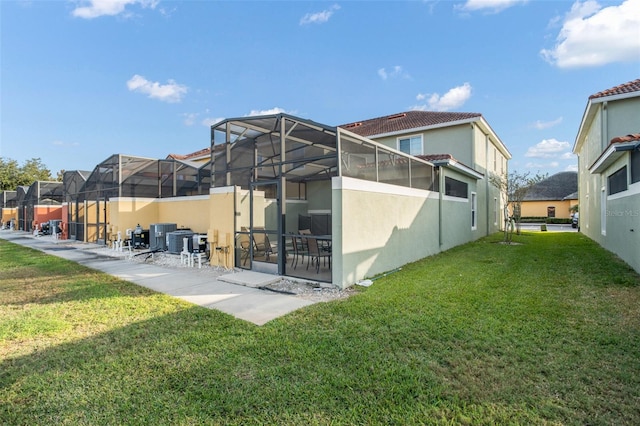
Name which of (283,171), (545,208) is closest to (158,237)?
(283,171)

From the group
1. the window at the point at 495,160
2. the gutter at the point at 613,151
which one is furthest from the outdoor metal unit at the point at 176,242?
the window at the point at 495,160

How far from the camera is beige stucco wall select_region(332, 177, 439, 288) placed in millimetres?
6395

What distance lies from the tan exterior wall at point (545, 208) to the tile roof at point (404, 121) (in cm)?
2797

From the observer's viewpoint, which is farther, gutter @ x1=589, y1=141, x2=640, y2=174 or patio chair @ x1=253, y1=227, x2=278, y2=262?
A: patio chair @ x1=253, y1=227, x2=278, y2=262

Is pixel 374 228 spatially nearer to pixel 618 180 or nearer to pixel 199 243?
pixel 199 243

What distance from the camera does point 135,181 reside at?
13.7 m

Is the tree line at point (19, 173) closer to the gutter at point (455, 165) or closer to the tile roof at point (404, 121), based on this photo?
the tile roof at point (404, 121)

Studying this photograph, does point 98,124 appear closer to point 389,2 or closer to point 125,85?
point 125,85

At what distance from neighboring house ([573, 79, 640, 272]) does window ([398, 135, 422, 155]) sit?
683 cm

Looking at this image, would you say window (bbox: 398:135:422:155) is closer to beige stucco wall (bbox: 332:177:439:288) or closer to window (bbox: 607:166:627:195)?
beige stucco wall (bbox: 332:177:439:288)

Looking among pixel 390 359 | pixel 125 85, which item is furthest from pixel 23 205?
pixel 390 359

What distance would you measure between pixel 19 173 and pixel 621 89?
50.6 meters

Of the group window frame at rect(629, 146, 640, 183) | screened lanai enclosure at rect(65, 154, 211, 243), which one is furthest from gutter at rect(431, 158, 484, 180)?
screened lanai enclosure at rect(65, 154, 211, 243)

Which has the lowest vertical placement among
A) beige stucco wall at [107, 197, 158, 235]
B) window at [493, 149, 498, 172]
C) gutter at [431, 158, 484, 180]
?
beige stucco wall at [107, 197, 158, 235]
